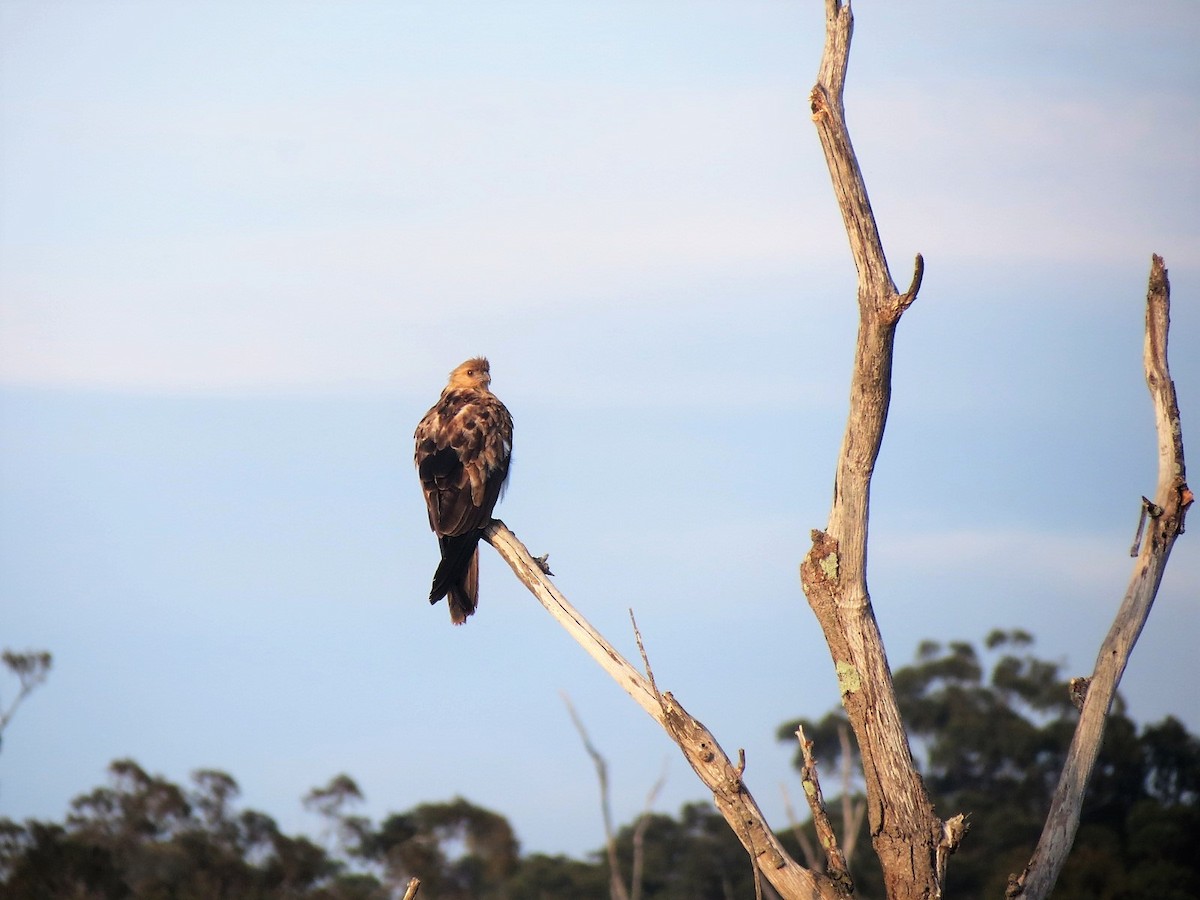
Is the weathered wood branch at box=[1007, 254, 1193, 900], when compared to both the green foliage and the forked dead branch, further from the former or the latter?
the green foliage

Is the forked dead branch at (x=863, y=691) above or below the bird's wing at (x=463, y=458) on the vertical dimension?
below

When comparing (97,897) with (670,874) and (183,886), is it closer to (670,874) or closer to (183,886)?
(183,886)

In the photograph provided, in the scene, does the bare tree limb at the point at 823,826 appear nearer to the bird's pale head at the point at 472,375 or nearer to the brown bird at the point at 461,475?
the brown bird at the point at 461,475

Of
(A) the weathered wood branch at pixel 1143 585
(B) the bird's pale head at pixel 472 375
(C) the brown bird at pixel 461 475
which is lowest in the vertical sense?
(A) the weathered wood branch at pixel 1143 585

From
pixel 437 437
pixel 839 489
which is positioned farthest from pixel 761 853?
pixel 437 437

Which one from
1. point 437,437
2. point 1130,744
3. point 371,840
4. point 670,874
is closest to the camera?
point 437,437

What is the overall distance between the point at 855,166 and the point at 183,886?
23341mm

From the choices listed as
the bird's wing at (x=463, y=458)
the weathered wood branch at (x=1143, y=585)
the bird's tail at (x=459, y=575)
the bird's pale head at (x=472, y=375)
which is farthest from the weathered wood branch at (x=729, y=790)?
the bird's pale head at (x=472, y=375)

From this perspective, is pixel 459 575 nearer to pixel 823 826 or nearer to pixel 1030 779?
pixel 823 826

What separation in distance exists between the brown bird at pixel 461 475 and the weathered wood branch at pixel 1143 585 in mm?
3560

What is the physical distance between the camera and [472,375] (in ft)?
33.8

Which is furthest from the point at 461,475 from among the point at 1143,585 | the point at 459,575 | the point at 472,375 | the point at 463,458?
the point at 1143,585

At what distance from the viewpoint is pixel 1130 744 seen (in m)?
32.6

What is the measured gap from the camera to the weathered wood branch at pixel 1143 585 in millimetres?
5375
